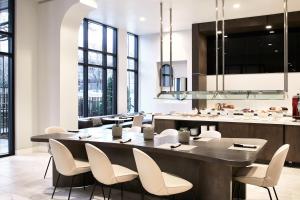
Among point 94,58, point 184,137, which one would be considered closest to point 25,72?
point 94,58

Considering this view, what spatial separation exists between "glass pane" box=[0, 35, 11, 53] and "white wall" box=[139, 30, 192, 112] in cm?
565

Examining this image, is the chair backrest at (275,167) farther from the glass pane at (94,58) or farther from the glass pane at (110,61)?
the glass pane at (110,61)

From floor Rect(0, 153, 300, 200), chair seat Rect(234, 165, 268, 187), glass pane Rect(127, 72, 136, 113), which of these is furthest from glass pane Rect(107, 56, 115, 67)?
chair seat Rect(234, 165, 268, 187)

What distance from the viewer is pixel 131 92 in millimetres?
11633

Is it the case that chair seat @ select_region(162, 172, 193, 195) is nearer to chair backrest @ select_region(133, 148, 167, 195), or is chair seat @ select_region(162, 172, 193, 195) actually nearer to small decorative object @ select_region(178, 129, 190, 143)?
chair backrest @ select_region(133, 148, 167, 195)

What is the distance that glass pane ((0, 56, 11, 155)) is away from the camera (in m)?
6.65

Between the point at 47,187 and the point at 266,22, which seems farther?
the point at 266,22

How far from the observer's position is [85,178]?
14.8 ft

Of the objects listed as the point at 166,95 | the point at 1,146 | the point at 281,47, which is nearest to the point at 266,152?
the point at 166,95

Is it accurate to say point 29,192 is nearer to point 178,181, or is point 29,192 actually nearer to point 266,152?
point 178,181

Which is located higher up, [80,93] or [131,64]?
[131,64]

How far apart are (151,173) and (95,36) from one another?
7.56 metres

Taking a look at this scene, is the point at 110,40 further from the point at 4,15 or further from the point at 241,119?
the point at 241,119

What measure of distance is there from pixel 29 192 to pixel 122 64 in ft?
22.8
